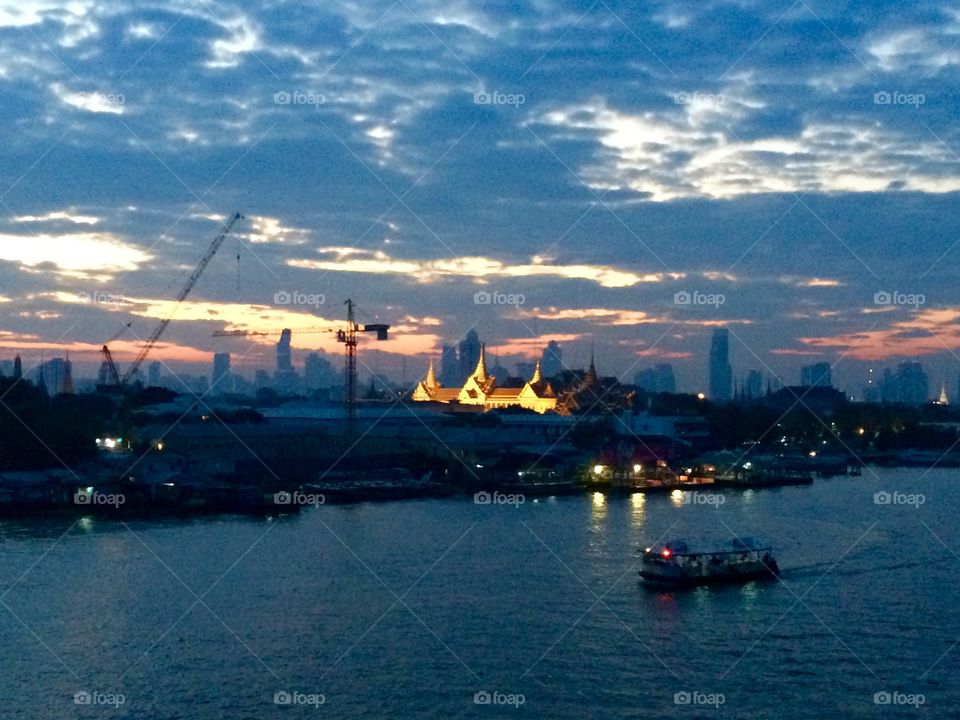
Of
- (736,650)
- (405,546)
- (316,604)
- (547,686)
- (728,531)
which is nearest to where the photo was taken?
(547,686)

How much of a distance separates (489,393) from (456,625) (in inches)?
894

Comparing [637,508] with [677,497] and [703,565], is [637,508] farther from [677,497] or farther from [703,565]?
[703,565]

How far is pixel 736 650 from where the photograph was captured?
529 cm

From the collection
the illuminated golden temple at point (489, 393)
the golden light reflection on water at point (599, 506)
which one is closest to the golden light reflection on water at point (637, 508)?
the golden light reflection on water at point (599, 506)

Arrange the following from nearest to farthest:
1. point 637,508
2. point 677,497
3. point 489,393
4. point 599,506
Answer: point 637,508, point 599,506, point 677,497, point 489,393

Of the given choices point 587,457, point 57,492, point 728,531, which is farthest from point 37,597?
point 587,457

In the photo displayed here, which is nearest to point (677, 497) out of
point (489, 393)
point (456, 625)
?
point (456, 625)

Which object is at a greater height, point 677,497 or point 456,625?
point 677,497


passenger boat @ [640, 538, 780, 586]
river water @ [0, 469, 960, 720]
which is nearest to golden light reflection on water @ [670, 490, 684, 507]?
river water @ [0, 469, 960, 720]

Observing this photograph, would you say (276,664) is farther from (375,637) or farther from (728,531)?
(728,531)

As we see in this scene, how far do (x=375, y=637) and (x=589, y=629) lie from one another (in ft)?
3.41

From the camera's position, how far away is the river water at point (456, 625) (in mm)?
4520

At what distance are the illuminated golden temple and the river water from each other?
17.2m

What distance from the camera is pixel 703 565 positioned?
22.7 ft
